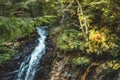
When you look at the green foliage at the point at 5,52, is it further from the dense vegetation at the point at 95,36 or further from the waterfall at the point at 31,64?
the waterfall at the point at 31,64

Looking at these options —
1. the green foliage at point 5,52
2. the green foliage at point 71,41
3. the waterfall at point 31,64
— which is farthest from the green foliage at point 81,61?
the green foliage at point 5,52

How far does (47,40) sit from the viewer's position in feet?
53.4

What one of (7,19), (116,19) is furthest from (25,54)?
(7,19)

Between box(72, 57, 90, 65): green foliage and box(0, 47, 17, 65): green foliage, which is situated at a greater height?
box(0, 47, 17, 65): green foliage

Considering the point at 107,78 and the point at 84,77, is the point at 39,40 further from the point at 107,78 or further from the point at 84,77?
the point at 107,78

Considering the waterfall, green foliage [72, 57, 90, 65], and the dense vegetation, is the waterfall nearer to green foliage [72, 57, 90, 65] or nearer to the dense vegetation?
the dense vegetation

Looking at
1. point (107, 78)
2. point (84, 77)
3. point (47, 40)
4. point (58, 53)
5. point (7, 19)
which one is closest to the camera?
point (7, 19)

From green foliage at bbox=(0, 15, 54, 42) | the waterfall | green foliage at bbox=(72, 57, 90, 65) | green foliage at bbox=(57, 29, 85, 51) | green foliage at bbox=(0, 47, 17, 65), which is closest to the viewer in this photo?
green foliage at bbox=(0, 15, 54, 42)

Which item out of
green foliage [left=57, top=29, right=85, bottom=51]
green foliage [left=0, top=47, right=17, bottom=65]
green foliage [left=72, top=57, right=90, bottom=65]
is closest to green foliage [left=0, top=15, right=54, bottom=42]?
green foliage [left=0, top=47, right=17, bottom=65]

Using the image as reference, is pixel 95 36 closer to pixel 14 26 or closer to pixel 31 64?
pixel 31 64

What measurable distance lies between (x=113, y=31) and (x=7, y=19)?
937cm

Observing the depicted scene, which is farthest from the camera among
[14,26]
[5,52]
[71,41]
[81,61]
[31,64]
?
[31,64]

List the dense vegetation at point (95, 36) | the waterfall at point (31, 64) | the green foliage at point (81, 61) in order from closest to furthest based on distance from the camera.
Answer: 1. the dense vegetation at point (95, 36)
2. the green foliage at point (81, 61)
3. the waterfall at point (31, 64)

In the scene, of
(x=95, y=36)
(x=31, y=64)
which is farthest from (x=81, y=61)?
(x=31, y=64)
